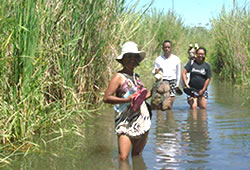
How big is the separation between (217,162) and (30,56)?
8.74 ft

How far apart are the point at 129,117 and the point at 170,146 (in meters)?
1.51

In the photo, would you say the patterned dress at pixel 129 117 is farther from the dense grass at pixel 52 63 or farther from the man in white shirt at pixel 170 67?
the man in white shirt at pixel 170 67

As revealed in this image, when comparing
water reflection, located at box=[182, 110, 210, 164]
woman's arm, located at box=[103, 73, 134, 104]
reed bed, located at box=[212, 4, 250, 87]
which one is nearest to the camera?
woman's arm, located at box=[103, 73, 134, 104]

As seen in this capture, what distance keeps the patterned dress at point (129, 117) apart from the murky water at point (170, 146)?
451 mm

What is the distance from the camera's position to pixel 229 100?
12.0 m

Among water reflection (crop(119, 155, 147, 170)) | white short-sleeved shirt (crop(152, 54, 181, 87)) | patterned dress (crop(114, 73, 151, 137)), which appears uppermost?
white short-sleeved shirt (crop(152, 54, 181, 87))

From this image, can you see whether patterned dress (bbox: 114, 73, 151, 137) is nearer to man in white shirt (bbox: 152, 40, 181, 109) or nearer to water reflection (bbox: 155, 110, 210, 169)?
water reflection (bbox: 155, 110, 210, 169)

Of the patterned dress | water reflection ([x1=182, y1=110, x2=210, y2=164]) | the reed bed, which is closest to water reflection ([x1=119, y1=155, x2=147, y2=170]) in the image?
the patterned dress

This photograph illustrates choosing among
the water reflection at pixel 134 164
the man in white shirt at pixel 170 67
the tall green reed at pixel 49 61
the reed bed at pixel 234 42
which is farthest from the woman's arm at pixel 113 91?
the reed bed at pixel 234 42

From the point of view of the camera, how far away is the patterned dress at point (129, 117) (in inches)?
206

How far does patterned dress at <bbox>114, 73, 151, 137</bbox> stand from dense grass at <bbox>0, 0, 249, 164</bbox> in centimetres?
102

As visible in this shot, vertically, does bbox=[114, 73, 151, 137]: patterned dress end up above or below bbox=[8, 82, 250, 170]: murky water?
above

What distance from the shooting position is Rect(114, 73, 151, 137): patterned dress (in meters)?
5.22

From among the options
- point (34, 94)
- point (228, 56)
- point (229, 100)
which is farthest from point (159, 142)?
point (228, 56)
